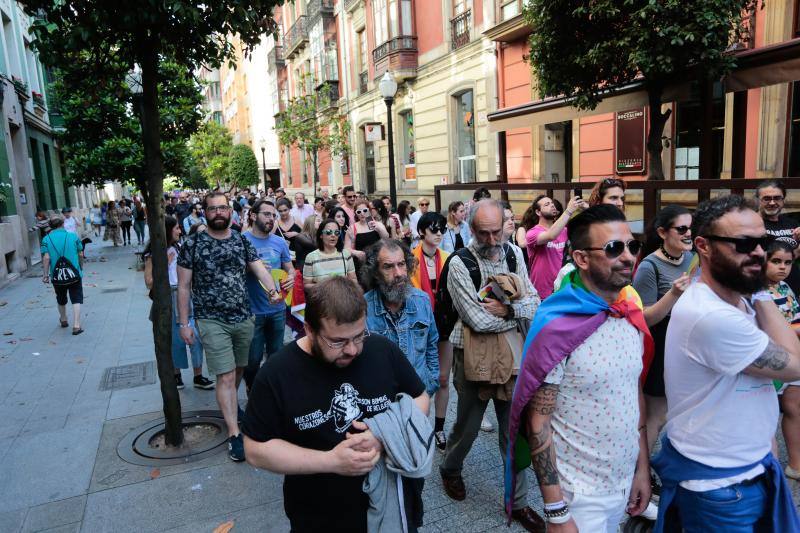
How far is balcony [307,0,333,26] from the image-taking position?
88.8 ft

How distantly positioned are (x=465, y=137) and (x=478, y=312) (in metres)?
15.5

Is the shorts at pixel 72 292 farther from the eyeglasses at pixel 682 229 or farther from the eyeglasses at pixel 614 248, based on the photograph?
the eyeglasses at pixel 614 248

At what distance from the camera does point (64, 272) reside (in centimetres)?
848

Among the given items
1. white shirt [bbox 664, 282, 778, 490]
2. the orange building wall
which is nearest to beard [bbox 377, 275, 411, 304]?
white shirt [bbox 664, 282, 778, 490]

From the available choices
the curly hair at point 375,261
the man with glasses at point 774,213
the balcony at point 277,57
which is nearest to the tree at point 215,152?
the balcony at point 277,57

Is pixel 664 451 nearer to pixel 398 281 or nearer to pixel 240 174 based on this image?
pixel 398 281

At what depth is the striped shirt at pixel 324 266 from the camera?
5148 millimetres

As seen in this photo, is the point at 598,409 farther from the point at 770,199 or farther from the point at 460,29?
the point at 460,29

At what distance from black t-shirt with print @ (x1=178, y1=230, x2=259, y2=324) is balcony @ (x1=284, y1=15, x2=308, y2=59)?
2947 centimetres

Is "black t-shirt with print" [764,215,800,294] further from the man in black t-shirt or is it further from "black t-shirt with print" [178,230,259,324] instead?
"black t-shirt with print" [178,230,259,324]

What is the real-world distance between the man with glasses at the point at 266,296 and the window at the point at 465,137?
42.4 feet

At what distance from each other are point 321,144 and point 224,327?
20.6 metres

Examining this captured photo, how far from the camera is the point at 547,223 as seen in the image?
5.82 meters

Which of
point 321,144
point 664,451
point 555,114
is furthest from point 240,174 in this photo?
point 664,451
